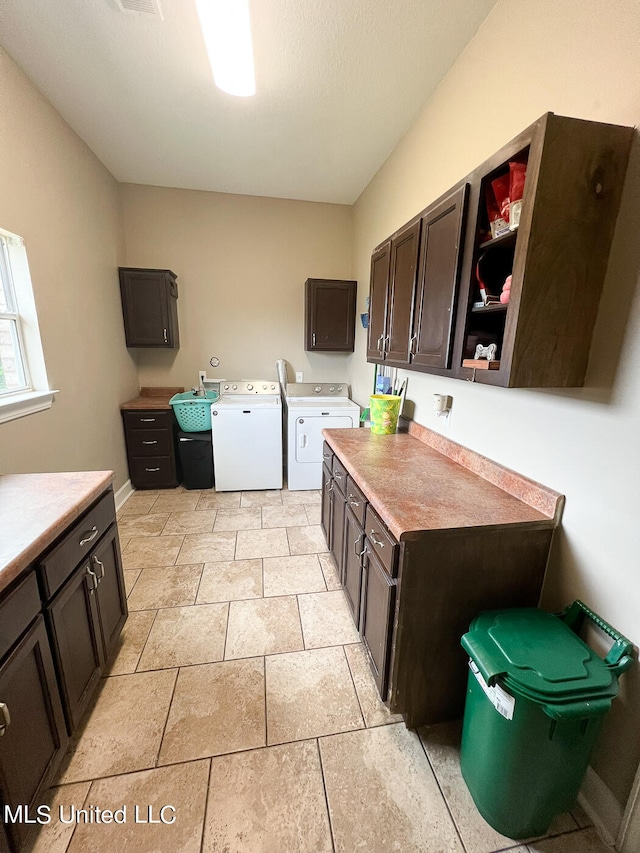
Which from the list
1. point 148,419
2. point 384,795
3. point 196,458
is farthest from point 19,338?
point 384,795

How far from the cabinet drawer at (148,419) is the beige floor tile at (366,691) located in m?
2.62

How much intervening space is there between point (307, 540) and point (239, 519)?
0.67 metres

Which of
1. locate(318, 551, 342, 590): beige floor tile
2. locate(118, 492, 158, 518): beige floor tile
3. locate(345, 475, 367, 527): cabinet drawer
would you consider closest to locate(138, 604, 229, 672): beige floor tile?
locate(318, 551, 342, 590): beige floor tile

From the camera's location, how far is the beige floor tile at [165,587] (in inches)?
77.8

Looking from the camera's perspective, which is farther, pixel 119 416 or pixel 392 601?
pixel 119 416

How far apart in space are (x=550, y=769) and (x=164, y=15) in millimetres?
3299

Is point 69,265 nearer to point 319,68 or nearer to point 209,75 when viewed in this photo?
point 209,75

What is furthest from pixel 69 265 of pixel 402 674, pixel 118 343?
pixel 402 674

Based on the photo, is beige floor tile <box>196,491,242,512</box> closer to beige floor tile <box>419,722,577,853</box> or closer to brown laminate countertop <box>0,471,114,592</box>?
brown laminate countertop <box>0,471,114,592</box>

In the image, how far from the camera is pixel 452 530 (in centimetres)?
116

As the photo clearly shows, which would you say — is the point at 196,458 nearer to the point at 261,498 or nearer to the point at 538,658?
the point at 261,498

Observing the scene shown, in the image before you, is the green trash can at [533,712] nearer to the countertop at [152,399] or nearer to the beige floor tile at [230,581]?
the beige floor tile at [230,581]

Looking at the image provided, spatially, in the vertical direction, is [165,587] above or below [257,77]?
below

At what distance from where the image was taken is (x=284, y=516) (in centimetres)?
299
